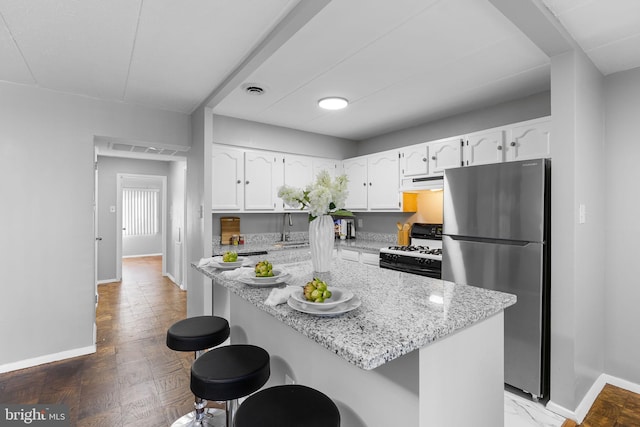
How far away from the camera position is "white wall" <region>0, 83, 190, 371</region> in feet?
8.93

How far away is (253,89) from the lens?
2900mm

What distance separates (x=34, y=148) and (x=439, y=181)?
3.85 m

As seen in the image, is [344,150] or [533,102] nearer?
[533,102]

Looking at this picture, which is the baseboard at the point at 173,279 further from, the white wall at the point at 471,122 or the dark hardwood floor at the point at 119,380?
the white wall at the point at 471,122

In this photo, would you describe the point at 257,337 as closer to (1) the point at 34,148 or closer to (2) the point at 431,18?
(2) the point at 431,18

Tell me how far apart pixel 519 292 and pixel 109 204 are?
266 inches

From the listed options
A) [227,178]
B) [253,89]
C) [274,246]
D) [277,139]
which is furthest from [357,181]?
[253,89]

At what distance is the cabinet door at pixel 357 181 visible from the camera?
4.34m

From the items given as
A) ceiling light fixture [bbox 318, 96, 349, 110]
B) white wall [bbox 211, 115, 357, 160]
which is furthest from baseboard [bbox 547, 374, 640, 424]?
white wall [bbox 211, 115, 357, 160]

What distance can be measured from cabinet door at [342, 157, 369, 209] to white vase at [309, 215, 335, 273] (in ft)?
8.36

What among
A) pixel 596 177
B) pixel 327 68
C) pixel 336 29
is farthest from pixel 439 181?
pixel 336 29

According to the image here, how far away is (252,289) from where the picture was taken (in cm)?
154

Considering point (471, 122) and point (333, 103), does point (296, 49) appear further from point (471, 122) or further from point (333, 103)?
point (471, 122)

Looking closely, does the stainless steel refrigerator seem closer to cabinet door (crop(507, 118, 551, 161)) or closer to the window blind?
cabinet door (crop(507, 118, 551, 161))
